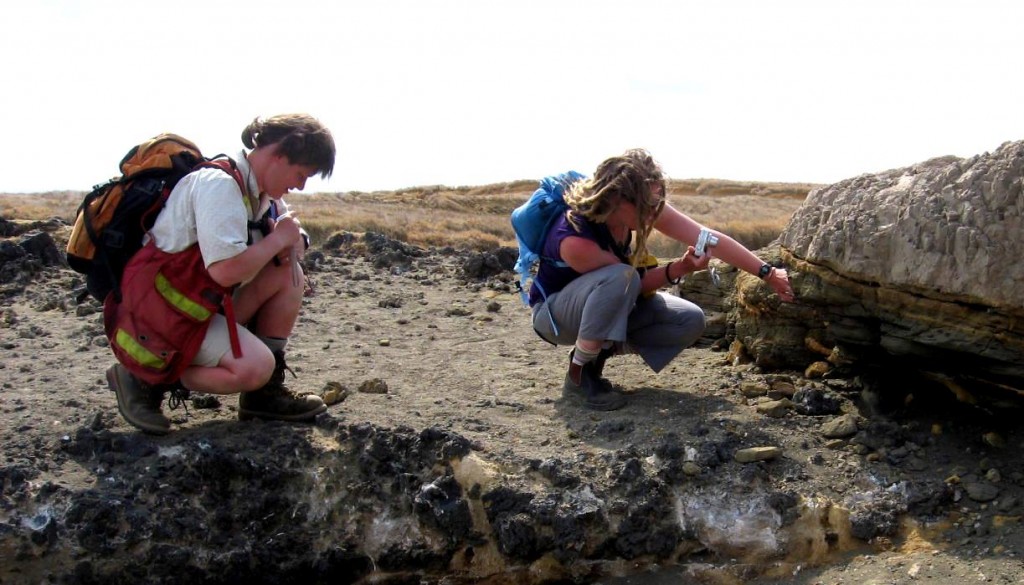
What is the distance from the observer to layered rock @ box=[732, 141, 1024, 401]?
3.65m

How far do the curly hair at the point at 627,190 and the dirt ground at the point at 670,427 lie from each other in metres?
0.88

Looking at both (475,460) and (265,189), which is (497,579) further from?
(265,189)

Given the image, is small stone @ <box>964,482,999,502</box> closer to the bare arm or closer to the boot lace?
the bare arm

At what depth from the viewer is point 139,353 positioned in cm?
388

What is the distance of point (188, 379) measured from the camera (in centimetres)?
400

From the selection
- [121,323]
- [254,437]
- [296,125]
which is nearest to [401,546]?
[254,437]

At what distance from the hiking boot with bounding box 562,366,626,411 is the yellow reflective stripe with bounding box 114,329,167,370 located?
186cm

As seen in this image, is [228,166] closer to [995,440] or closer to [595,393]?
[595,393]

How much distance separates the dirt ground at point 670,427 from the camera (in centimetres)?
372

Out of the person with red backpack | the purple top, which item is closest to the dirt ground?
the person with red backpack

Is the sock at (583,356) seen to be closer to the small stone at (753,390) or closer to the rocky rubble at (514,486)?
the rocky rubble at (514,486)

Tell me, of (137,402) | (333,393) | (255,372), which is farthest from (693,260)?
(137,402)

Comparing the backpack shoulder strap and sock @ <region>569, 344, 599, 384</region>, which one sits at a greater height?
the backpack shoulder strap

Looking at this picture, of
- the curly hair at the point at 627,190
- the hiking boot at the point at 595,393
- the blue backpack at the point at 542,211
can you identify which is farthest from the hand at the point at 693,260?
the hiking boot at the point at 595,393
